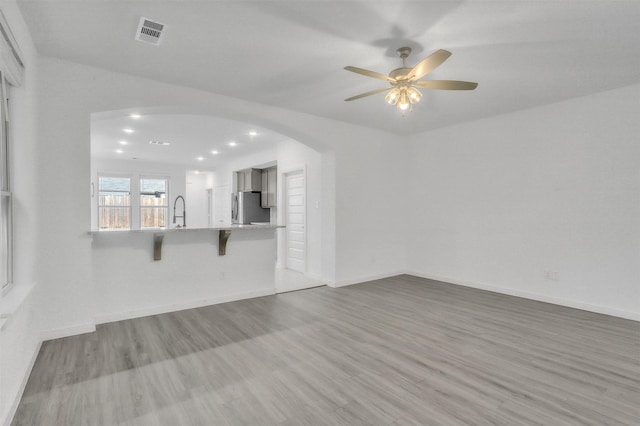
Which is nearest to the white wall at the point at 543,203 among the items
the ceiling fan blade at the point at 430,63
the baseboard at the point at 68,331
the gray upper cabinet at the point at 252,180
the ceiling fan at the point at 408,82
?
the ceiling fan at the point at 408,82

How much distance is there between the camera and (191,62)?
10.3 feet

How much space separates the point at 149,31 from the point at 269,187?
5.31 metres

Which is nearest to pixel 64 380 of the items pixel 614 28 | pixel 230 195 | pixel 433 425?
pixel 433 425

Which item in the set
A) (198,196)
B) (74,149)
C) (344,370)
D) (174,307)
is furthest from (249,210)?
(344,370)

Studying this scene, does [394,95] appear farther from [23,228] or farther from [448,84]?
[23,228]

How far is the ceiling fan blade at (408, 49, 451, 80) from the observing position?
232 cm

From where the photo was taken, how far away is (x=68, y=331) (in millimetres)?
3109

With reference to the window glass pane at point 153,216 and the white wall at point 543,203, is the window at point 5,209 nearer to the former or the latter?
the white wall at point 543,203

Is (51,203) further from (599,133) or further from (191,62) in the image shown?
(599,133)

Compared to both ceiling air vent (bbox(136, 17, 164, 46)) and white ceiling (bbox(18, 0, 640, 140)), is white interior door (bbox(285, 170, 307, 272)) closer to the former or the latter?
white ceiling (bbox(18, 0, 640, 140))

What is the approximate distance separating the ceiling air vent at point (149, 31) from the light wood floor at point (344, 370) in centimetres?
271

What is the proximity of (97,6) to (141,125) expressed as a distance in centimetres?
343

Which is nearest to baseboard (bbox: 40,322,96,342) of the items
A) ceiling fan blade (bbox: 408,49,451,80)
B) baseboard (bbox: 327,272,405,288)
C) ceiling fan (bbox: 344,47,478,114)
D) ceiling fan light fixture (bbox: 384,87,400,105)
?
baseboard (bbox: 327,272,405,288)

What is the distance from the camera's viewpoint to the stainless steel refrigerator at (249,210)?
787cm
